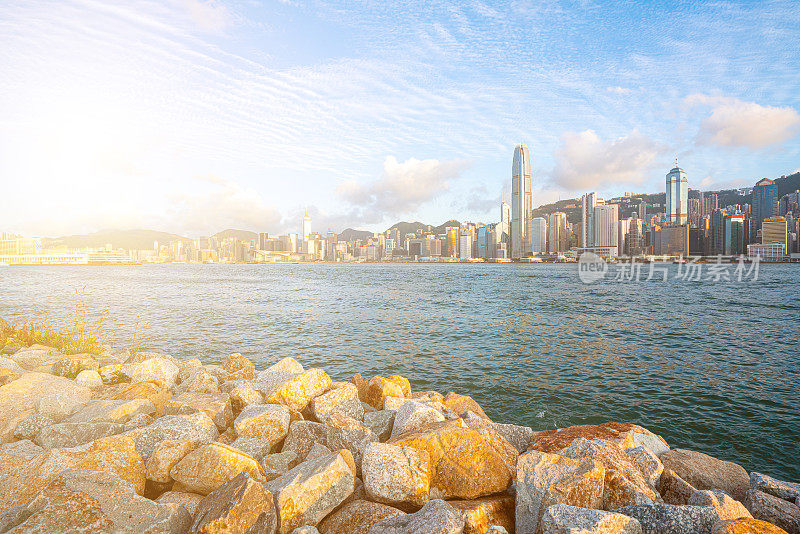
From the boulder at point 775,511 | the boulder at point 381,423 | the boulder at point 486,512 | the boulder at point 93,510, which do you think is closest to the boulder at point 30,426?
the boulder at point 93,510

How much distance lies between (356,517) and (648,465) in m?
3.86

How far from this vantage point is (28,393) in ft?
27.0

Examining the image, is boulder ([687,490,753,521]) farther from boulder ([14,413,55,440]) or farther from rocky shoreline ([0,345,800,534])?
boulder ([14,413,55,440])

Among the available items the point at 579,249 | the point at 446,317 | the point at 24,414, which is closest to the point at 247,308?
the point at 446,317

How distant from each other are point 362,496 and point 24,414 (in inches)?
271

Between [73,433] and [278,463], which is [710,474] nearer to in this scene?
[278,463]

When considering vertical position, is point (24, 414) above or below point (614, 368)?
above

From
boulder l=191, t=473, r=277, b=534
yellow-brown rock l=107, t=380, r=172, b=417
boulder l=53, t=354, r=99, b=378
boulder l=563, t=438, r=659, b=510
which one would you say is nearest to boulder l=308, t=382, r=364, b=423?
boulder l=191, t=473, r=277, b=534

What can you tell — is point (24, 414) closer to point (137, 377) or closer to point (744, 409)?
point (137, 377)

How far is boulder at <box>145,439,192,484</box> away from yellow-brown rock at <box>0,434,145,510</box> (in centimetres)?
14

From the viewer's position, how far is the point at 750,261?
537 ft

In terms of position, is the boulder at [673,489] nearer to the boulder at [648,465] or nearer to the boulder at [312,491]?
the boulder at [648,465]

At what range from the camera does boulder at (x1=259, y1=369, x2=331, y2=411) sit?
7.01 metres

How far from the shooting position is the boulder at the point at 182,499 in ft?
13.9
